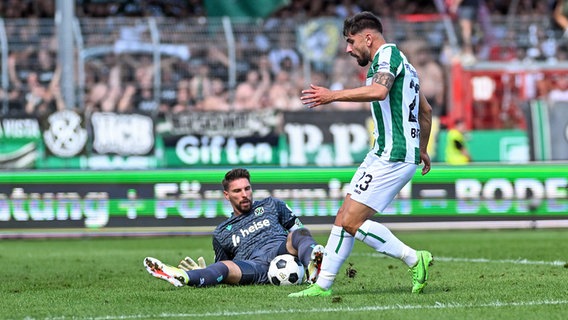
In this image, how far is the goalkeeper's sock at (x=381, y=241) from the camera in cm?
938

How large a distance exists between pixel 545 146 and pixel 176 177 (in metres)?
7.45

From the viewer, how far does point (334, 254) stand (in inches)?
371

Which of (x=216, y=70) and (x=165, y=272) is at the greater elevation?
(x=216, y=70)

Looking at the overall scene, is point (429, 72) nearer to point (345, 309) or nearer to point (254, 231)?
point (254, 231)

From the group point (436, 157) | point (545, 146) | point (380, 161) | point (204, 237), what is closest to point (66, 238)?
point (204, 237)

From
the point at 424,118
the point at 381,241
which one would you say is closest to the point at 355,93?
the point at 424,118

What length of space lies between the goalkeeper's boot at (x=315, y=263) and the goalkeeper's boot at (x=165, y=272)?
1030 mm

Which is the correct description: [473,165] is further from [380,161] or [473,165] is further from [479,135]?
[380,161]

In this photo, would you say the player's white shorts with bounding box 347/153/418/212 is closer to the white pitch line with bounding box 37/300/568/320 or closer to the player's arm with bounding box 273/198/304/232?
the white pitch line with bounding box 37/300/568/320

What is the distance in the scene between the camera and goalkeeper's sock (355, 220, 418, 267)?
30.8 ft

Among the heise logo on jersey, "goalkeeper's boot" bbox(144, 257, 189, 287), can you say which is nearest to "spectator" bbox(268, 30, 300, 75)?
the heise logo on jersey

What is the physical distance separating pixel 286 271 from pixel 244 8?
56.4ft

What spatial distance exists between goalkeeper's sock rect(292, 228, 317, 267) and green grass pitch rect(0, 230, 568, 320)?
1.26ft

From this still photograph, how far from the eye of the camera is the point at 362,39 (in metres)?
9.30
